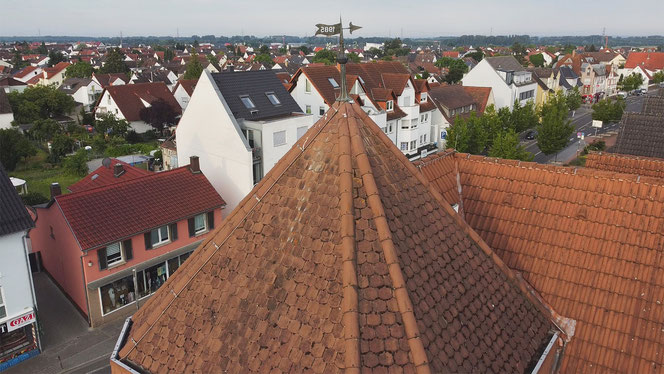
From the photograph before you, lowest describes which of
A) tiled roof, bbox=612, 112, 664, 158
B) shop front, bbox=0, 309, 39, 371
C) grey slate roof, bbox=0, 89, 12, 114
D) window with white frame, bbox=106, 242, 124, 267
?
shop front, bbox=0, 309, 39, 371

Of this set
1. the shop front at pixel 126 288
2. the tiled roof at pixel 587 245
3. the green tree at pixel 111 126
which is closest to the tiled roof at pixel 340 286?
the tiled roof at pixel 587 245

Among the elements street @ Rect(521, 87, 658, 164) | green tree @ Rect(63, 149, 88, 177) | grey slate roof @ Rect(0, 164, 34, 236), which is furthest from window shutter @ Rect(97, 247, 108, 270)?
street @ Rect(521, 87, 658, 164)

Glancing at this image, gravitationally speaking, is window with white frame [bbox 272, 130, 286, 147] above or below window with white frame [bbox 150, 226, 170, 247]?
Answer: above

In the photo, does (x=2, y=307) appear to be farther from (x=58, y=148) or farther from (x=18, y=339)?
(x=58, y=148)

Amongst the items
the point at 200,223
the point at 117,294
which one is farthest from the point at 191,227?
the point at 117,294

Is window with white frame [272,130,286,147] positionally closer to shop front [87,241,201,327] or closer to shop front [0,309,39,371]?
shop front [87,241,201,327]
